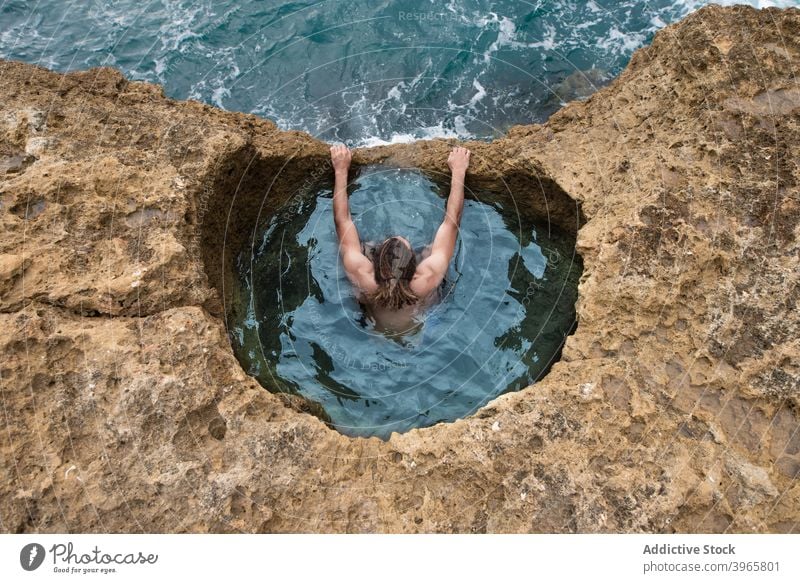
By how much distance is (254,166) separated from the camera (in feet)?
19.4

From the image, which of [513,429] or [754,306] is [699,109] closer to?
[754,306]

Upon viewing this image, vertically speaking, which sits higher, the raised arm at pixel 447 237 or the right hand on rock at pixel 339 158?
the right hand on rock at pixel 339 158

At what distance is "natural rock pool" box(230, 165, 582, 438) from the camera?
17.6 feet

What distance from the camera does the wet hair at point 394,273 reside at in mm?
5543

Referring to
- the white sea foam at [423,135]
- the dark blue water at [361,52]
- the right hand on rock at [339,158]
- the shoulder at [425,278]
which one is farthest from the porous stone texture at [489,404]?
the dark blue water at [361,52]

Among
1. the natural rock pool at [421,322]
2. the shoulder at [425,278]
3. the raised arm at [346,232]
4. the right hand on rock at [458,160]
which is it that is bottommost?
the natural rock pool at [421,322]

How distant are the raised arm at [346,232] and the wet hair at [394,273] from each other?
0.11m

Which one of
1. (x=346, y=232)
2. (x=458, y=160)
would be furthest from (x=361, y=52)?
(x=346, y=232)

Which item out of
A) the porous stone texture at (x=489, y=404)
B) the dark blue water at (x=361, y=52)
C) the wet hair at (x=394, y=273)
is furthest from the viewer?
the dark blue water at (x=361, y=52)
